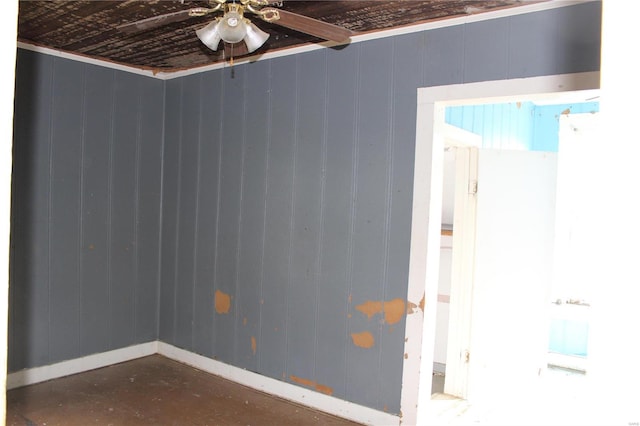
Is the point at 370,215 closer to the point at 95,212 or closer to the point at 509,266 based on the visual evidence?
the point at 509,266

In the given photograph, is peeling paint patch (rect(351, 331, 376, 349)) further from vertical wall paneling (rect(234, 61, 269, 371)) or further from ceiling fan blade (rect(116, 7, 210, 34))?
ceiling fan blade (rect(116, 7, 210, 34))

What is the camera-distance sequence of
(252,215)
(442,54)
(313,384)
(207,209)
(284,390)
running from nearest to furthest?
(442,54), (313,384), (284,390), (252,215), (207,209)

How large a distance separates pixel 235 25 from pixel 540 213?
269 centimetres

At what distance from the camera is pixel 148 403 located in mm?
A: 3299

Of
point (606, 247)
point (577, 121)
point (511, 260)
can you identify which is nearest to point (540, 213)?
point (511, 260)

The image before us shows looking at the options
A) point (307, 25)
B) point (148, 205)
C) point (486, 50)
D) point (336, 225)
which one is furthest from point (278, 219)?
point (486, 50)

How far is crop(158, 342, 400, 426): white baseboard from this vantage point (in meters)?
3.04

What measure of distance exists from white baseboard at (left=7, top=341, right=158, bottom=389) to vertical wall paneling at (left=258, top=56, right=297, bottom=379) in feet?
3.93

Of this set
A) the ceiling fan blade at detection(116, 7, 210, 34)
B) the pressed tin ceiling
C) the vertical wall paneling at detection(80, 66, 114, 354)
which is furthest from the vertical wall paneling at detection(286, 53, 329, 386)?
the vertical wall paneling at detection(80, 66, 114, 354)

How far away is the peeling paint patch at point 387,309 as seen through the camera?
2.93 meters

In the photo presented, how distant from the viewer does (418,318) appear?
2.85 m

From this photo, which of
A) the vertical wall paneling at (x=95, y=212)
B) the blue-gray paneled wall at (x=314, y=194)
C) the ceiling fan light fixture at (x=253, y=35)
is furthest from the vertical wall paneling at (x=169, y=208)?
the ceiling fan light fixture at (x=253, y=35)

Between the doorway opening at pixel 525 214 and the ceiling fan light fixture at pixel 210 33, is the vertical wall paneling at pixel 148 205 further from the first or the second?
the doorway opening at pixel 525 214

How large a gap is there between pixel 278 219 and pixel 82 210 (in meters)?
1.52
